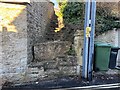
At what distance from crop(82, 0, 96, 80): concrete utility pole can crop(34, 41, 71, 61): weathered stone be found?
2.73ft

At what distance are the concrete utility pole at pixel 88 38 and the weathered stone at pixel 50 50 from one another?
0.83 m

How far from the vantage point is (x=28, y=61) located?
24.8 ft

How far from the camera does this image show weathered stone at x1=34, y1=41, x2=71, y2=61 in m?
8.05

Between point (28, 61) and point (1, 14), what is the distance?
173 cm

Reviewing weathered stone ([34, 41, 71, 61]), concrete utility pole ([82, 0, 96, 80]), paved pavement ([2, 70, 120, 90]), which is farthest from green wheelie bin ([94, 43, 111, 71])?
weathered stone ([34, 41, 71, 61])

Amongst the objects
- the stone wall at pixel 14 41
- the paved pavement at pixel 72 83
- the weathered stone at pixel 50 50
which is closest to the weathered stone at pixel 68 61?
the weathered stone at pixel 50 50

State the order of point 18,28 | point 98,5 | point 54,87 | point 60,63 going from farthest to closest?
1. point 98,5
2. point 60,63
3. point 18,28
4. point 54,87

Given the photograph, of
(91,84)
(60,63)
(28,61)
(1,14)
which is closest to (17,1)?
(1,14)

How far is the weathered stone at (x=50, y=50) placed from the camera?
8.05 meters

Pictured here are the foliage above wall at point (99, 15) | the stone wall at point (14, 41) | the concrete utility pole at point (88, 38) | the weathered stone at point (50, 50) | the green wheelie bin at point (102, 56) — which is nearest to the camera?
the stone wall at point (14, 41)

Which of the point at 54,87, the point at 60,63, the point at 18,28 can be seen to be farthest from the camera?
the point at 60,63

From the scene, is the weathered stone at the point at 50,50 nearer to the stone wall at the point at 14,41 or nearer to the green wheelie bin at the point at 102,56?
the stone wall at the point at 14,41

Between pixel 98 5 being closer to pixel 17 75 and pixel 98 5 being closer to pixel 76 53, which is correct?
pixel 76 53

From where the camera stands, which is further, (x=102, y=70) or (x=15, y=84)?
(x=102, y=70)
